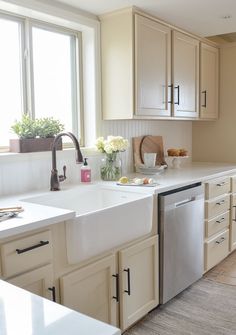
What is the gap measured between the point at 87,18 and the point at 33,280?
2.02m

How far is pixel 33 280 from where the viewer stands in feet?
5.10

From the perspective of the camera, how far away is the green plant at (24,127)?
2.32 metres

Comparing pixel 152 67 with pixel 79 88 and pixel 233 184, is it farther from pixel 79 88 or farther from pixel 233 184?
pixel 233 184

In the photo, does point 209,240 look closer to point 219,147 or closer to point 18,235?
point 219,147

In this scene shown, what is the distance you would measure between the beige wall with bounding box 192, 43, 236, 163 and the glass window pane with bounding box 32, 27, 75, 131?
184cm

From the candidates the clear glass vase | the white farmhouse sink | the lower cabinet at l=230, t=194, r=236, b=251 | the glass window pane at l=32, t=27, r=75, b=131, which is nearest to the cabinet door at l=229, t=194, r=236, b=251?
the lower cabinet at l=230, t=194, r=236, b=251

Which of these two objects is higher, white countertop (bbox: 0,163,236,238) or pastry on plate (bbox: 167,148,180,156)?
pastry on plate (bbox: 167,148,180,156)

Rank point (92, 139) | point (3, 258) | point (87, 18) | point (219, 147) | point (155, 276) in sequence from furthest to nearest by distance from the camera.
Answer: point (219, 147)
point (92, 139)
point (87, 18)
point (155, 276)
point (3, 258)

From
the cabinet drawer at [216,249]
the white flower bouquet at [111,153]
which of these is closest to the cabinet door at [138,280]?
the white flower bouquet at [111,153]

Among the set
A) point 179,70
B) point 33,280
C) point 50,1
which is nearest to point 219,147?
point 179,70

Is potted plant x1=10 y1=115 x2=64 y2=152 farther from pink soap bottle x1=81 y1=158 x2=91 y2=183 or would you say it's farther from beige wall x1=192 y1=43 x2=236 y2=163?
beige wall x1=192 y1=43 x2=236 y2=163

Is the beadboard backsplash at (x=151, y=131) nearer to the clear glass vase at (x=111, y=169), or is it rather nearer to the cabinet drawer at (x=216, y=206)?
the clear glass vase at (x=111, y=169)

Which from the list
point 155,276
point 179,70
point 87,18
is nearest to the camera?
point 155,276

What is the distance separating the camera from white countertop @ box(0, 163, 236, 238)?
1.46m
